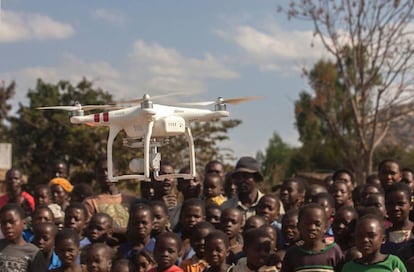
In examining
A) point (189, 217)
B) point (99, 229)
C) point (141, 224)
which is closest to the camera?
point (141, 224)

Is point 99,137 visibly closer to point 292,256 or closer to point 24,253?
point 24,253

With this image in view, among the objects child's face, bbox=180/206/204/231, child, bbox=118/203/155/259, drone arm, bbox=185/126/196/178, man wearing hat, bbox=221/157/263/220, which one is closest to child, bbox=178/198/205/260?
child's face, bbox=180/206/204/231

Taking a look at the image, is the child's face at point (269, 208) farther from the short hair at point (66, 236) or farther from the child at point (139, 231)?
the short hair at point (66, 236)

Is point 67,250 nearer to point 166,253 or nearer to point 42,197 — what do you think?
point 166,253

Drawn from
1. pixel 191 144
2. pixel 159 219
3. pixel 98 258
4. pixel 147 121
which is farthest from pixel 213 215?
pixel 147 121

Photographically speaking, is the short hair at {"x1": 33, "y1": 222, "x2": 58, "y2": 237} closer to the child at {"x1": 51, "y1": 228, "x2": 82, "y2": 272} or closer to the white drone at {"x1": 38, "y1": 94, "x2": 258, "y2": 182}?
the child at {"x1": 51, "y1": 228, "x2": 82, "y2": 272}

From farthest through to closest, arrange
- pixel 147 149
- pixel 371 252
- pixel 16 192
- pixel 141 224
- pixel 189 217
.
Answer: pixel 16 192, pixel 189 217, pixel 141 224, pixel 371 252, pixel 147 149

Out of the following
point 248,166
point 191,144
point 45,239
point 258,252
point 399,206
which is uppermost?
point 191,144
